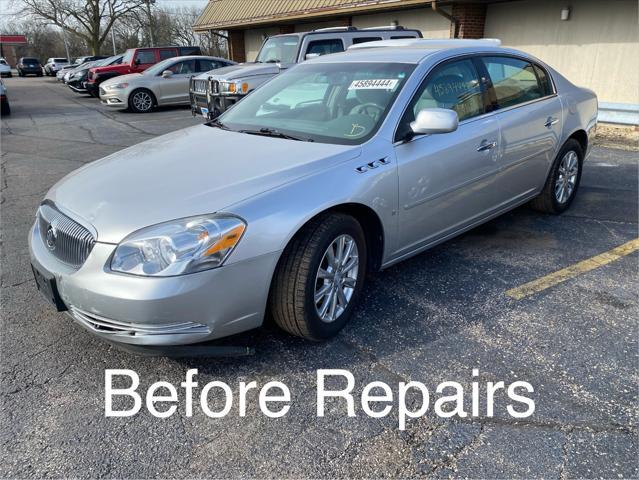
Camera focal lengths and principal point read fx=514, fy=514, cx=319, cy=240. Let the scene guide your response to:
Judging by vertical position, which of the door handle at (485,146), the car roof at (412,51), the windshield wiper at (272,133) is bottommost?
the door handle at (485,146)

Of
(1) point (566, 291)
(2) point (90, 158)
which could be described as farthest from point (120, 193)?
Result: (2) point (90, 158)

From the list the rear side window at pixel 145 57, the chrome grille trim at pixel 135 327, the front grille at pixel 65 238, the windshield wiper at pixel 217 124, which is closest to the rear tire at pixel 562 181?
the windshield wiper at pixel 217 124

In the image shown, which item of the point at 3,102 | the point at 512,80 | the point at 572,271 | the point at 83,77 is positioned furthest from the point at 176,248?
the point at 83,77

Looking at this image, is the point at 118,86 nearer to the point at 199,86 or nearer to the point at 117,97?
the point at 117,97

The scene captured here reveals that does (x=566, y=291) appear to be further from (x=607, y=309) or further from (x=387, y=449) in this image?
(x=387, y=449)

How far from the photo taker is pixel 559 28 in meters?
11.0

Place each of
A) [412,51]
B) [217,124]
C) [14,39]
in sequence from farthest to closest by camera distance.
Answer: [14,39] → [217,124] → [412,51]

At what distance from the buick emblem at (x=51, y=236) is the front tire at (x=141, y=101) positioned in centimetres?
1350

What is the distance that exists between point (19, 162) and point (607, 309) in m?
8.42

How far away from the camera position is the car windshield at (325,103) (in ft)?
10.9

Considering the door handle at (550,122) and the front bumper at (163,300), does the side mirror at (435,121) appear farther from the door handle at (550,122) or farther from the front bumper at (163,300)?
the door handle at (550,122)

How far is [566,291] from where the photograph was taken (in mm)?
3658

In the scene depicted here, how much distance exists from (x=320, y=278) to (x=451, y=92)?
179 centimetres

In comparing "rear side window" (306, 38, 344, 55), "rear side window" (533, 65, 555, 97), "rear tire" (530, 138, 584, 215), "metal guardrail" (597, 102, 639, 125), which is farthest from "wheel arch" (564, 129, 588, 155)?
"rear side window" (306, 38, 344, 55)
